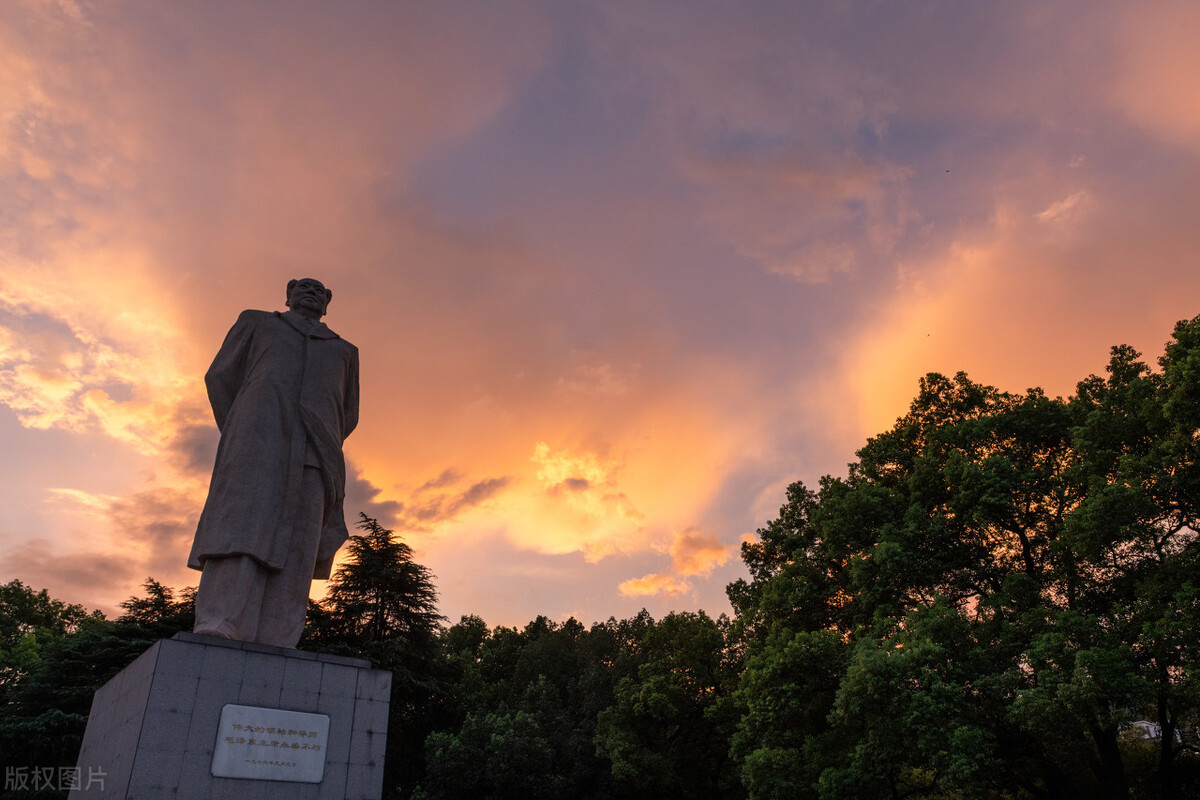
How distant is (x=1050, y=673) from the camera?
13.1m

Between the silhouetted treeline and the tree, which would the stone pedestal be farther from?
the tree

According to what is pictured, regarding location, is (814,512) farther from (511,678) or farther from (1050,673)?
(511,678)

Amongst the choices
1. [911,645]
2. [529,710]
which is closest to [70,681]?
[529,710]

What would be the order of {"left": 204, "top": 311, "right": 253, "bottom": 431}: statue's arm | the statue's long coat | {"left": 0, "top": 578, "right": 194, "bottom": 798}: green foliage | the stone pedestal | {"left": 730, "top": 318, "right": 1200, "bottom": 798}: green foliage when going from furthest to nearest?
1. {"left": 0, "top": 578, "right": 194, "bottom": 798}: green foliage
2. {"left": 730, "top": 318, "right": 1200, "bottom": 798}: green foliage
3. {"left": 204, "top": 311, "right": 253, "bottom": 431}: statue's arm
4. the statue's long coat
5. the stone pedestal

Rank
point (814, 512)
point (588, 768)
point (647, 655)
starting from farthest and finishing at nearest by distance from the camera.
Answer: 1. point (647, 655)
2. point (588, 768)
3. point (814, 512)

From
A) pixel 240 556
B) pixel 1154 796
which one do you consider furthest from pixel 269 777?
pixel 1154 796

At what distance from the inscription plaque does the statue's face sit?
3.46m

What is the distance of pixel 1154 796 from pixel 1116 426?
8.01 meters

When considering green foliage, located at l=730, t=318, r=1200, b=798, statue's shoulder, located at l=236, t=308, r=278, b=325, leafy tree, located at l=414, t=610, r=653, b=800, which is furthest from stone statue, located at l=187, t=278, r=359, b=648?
leafy tree, located at l=414, t=610, r=653, b=800

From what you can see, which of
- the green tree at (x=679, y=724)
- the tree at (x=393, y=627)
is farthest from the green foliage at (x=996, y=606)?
the tree at (x=393, y=627)

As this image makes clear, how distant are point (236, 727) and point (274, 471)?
74.5 inches

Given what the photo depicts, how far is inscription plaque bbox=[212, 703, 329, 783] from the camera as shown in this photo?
4875 millimetres

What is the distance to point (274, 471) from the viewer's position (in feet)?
19.9

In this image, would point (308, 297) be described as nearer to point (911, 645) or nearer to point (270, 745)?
point (270, 745)
